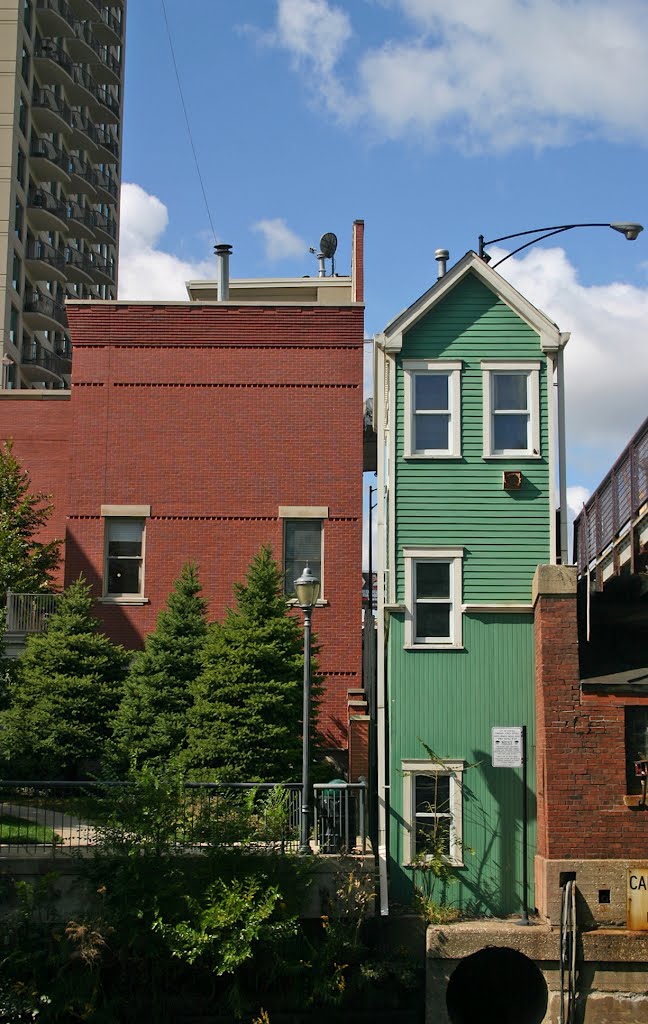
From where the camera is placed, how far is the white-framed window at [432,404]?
19.8 meters

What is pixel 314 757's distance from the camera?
20984 millimetres

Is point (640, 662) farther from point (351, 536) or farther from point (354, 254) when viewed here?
point (354, 254)

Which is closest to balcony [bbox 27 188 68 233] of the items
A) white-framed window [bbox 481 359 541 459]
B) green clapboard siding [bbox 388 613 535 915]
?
white-framed window [bbox 481 359 541 459]

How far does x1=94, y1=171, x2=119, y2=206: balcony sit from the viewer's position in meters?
64.2

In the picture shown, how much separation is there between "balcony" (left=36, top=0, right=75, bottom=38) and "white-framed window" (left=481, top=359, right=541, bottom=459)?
1773 inches

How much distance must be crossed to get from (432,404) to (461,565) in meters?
2.97

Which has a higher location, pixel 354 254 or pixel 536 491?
pixel 354 254

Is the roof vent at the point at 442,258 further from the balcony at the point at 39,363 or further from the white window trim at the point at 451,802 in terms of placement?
the balcony at the point at 39,363

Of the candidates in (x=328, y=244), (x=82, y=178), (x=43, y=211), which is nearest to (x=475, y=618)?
(x=328, y=244)

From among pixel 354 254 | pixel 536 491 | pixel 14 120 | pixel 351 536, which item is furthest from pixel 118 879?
pixel 14 120

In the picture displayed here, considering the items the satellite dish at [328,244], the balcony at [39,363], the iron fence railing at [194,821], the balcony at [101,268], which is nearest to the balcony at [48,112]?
the balcony at [101,268]

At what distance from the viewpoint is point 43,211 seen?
54312 mm

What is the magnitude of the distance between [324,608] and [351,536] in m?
1.73

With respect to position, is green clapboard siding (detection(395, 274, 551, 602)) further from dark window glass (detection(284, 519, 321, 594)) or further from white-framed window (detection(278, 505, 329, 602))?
dark window glass (detection(284, 519, 321, 594))
